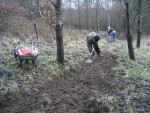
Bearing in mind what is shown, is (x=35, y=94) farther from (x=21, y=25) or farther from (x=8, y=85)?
(x=21, y=25)

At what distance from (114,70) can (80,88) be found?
2917 mm

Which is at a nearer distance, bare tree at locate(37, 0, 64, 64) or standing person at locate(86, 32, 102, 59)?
bare tree at locate(37, 0, 64, 64)

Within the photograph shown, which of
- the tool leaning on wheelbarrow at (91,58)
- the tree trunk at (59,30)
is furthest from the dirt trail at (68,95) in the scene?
the tool leaning on wheelbarrow at (91,58)

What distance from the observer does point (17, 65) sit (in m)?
8.95

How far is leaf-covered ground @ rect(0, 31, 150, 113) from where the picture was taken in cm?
609

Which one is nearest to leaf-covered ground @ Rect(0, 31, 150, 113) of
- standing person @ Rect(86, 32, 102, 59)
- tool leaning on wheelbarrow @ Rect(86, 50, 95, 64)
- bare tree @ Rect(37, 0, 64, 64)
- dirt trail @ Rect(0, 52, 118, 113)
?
dirt trail @ Rect(0, 52, 118, 113)

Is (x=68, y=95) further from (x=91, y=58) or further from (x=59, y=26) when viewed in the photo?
(x=91, y=58)

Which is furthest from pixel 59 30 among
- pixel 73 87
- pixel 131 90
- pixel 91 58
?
pixel 131 90

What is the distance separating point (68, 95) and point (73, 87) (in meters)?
0.86

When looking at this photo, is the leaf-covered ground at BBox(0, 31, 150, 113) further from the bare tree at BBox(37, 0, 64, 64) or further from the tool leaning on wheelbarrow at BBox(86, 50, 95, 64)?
the bare tree at BBox(37, 0, 64, 64)

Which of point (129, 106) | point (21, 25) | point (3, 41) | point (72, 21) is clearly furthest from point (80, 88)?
point (72, 21)

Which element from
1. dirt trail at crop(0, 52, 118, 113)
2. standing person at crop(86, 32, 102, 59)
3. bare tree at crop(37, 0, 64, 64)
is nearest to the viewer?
dirt trail at crop(0, 52, 118, 113)

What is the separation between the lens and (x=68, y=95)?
692 cm

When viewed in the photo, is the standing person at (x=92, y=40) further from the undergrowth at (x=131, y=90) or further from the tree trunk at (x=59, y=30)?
the tree trunk at (x=59, y=30)
